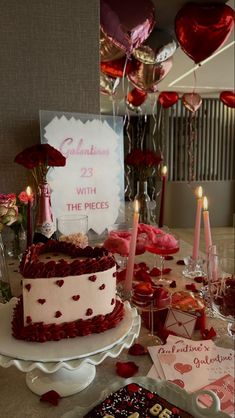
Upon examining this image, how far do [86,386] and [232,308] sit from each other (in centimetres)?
37

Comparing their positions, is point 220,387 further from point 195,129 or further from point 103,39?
point 195,129

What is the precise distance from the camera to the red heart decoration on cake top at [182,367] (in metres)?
0.80

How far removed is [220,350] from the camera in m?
0.80

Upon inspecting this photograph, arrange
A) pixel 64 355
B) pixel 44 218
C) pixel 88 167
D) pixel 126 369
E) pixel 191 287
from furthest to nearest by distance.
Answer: pixel 88 167
pixel 44 218
pixel 191 287
pixel 126 369
pixel 64 355

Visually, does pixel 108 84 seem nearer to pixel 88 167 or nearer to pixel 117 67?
pixel 117 67

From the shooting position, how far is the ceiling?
266 cm

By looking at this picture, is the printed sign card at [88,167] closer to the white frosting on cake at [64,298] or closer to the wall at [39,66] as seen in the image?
the wall at [39,66]

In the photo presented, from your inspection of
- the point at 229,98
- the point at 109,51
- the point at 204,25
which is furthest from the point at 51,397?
the point at 229,98

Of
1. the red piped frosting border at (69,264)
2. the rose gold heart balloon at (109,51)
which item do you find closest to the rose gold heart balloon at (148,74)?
the rose gold heart balloon at (109,51)

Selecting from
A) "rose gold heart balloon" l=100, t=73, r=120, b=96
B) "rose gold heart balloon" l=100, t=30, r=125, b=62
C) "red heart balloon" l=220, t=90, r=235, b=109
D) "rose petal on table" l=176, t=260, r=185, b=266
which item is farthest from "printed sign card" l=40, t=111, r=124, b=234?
"red heart balloon" l=220, t=90, r=235, b=109

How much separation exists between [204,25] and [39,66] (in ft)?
4.08

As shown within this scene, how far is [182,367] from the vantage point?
82cm

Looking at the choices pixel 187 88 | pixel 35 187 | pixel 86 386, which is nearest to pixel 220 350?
pixel 86 386

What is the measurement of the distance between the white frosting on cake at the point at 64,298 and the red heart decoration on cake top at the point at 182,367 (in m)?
0.21
